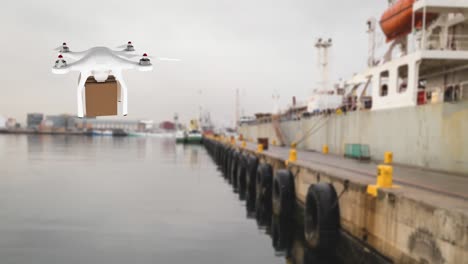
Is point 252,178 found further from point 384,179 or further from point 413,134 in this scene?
point 384,179

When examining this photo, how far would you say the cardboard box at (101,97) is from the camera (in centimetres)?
271

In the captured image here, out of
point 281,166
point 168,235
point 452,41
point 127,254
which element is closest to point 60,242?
point 127,254

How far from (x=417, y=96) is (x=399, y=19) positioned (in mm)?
6663

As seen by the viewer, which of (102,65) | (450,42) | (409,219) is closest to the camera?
(102,65)

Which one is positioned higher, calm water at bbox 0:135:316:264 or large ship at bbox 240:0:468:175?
large ship at bbox 240:0:468:175

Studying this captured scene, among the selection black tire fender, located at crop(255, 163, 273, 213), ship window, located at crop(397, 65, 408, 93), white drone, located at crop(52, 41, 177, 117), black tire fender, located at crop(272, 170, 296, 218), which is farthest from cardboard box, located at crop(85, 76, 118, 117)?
ship window, located at crop(397, 65, 408, 93)

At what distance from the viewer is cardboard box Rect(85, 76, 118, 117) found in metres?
2.71

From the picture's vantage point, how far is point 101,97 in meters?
2.81

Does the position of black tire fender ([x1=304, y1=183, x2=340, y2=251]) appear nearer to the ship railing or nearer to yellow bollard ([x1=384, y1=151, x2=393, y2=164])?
yellow bollard ([x1=384, y1=151, x2=393, y2=164])

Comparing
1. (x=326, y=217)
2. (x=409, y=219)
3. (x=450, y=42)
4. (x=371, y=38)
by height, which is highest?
(x=371, y=38)

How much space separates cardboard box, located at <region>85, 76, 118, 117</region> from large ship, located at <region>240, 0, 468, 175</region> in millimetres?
14057

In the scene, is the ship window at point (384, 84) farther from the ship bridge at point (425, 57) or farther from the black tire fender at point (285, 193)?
the black tire fender at point (285, 193)

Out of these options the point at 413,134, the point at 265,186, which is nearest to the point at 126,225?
the point at 265,186

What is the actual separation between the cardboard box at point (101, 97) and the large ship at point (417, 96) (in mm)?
14057
